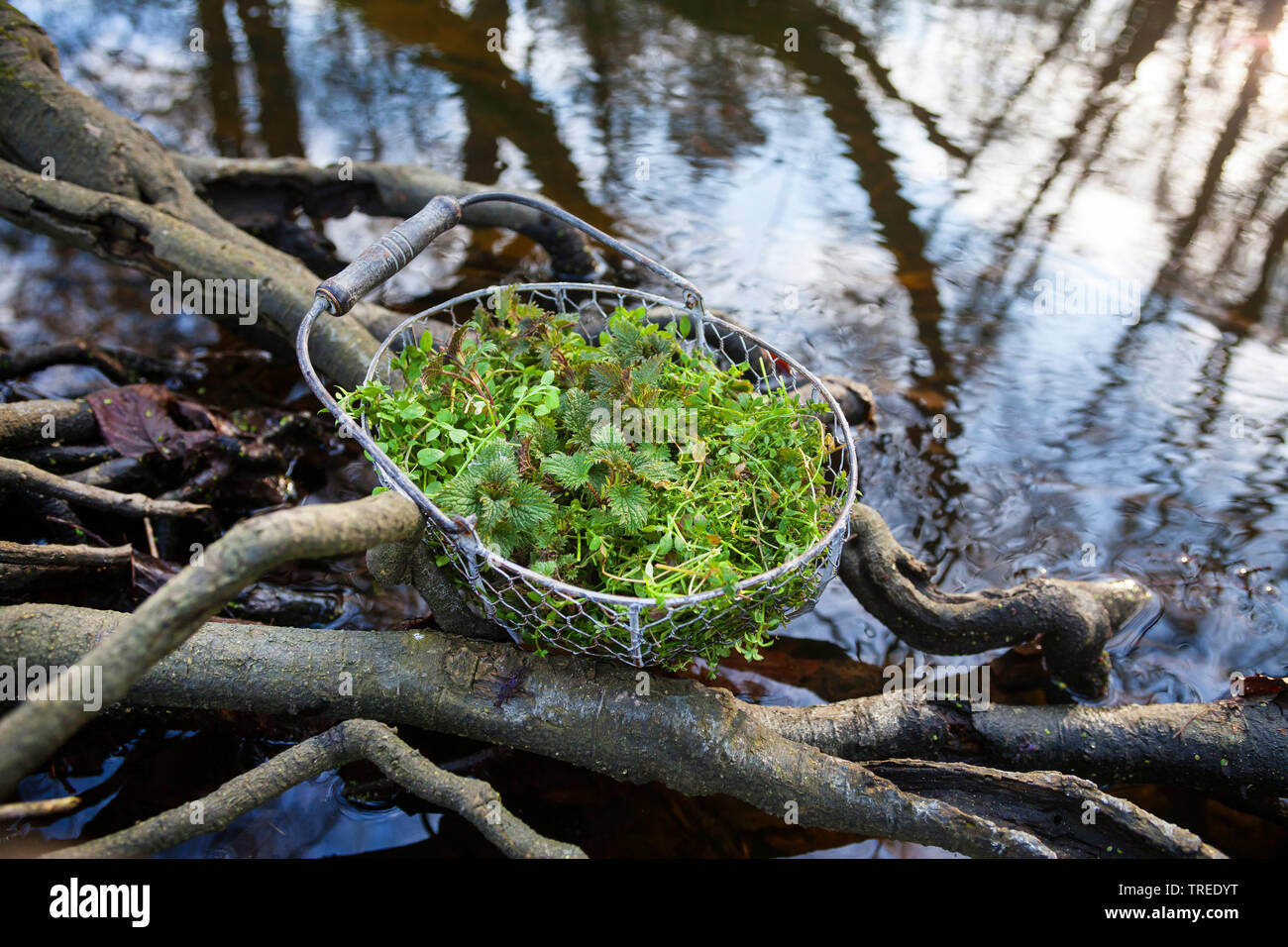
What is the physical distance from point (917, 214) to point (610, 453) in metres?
4.60

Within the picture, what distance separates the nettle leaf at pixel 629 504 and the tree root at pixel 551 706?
504 millimetres

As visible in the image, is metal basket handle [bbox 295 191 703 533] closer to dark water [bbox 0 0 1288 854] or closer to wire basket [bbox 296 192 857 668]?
wire basket [bbox 296 192 857 668]

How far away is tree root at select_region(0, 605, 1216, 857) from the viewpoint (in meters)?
2.45

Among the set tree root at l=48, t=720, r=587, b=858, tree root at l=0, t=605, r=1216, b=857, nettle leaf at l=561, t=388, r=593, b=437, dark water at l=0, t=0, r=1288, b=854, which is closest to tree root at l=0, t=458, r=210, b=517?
tree root at l=0, t=605, r=1216, b=857

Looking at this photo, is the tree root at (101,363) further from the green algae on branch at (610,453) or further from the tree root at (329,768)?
the tree root at (329,768)

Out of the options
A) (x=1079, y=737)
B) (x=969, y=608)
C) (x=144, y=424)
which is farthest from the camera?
(x=144, y=424)

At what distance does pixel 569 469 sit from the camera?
2.39 metres

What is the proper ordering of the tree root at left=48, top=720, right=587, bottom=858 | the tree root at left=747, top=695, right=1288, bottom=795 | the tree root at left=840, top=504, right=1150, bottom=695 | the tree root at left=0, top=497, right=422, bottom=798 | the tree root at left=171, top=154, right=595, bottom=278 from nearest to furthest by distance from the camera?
the tree root at left=0, top=497, right=422, bottom=798, the tree root at left=48, top=720, right=587, bottom=858, the tree root at left=747, top=695, right=1288, bottom=795, the tree root at left=840, top=504, right=1150, bottom=695, the tree root at left=171, top=154, right=595, bottom=278

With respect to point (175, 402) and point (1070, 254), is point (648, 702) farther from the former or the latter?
point (1070, 254)

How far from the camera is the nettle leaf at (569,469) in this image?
2.37m

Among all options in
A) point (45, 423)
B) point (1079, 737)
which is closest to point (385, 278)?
point (45, 423)

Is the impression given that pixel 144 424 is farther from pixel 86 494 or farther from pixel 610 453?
pixel 610 453
